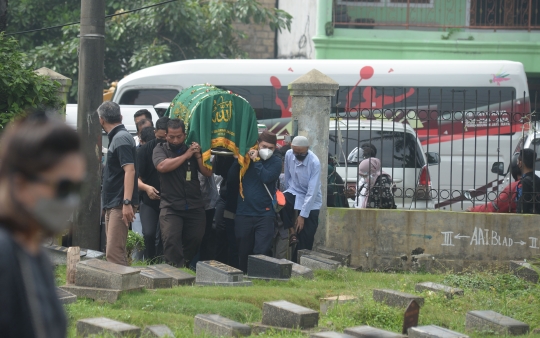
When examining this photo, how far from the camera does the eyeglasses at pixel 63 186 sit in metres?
2.19

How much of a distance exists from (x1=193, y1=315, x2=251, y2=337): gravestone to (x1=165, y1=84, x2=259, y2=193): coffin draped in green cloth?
116 inches

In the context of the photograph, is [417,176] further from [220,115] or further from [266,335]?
[266,335]

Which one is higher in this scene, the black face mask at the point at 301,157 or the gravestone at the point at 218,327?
the black face mask at the point at 301,157

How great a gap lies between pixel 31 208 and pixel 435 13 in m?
18.7

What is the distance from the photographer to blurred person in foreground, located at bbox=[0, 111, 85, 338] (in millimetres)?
2156

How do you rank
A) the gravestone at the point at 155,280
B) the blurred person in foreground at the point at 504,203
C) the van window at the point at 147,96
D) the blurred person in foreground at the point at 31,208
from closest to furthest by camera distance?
the blurred person in foreground at the point at 31,208, the gravestone at the point at 155,280, the blurred person in foreground at the point at 504,203, the van window at the point at 147,96

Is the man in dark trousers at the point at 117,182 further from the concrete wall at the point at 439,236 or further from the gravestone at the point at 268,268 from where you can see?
the concrete wall at the point at 439,236

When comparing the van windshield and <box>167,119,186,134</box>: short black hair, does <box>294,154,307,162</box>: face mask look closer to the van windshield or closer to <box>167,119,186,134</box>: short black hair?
the van windshield

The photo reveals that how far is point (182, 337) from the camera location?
5.58 m

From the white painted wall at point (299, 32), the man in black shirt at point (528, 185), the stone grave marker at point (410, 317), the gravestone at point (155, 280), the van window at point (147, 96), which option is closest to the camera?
the stone grave marker at point (410, 317)

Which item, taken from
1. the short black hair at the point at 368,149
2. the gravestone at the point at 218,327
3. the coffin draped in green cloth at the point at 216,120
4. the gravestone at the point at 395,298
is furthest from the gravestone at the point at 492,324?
the short black hair at the point at 368,149

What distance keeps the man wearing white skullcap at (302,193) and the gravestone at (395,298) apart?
8.70ft

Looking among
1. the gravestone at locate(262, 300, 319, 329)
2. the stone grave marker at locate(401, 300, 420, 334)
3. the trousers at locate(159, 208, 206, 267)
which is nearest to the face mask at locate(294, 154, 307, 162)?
the trousers at locate(159, 208, 206, 267)

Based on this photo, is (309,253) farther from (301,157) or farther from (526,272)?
(526,272)
